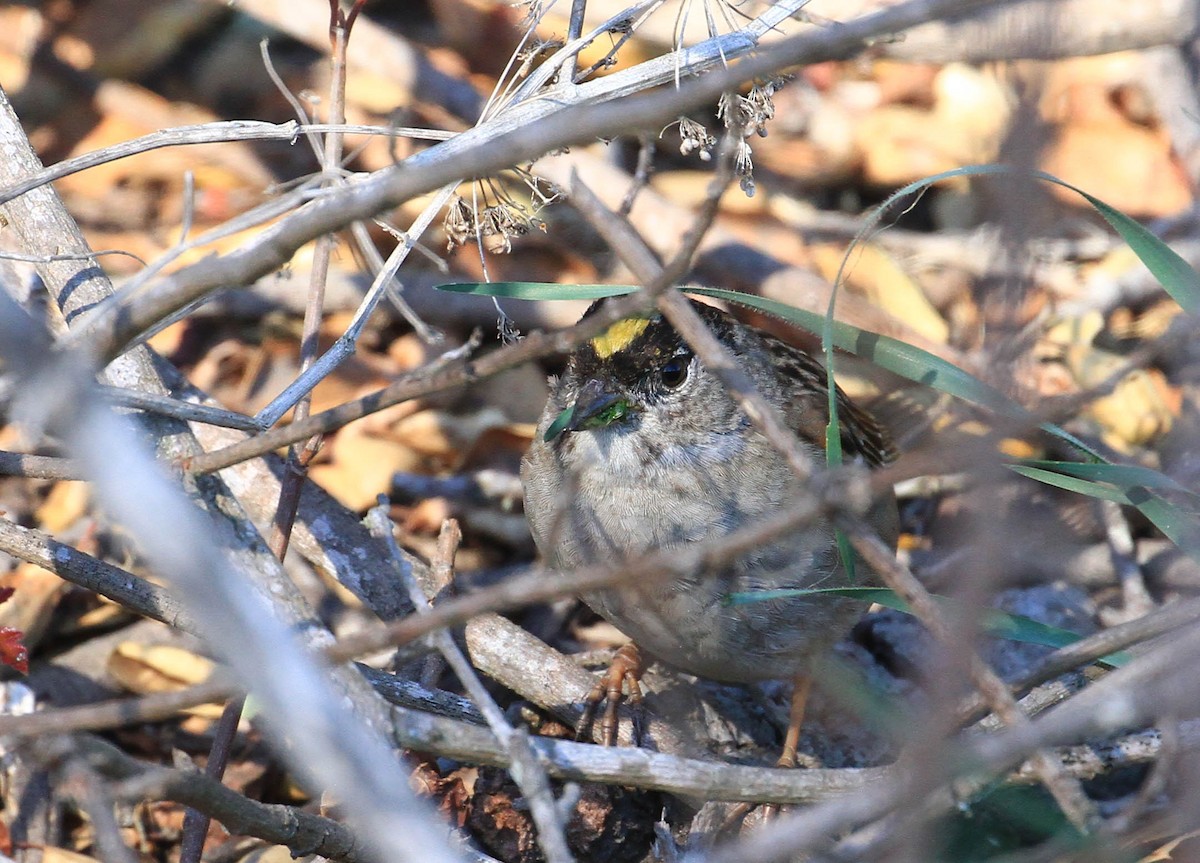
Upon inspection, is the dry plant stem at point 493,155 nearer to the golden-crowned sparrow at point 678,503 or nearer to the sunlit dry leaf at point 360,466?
the golden-crowned sparrow at point 678,503

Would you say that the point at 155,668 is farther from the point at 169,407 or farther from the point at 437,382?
the point at 437,382

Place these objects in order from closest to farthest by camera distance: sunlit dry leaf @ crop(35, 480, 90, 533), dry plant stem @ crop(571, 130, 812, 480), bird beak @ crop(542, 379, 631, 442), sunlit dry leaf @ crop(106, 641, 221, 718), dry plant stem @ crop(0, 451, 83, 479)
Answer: dry plant stem @ crop(571, 130, 812, 480)
dry plant stem @ crop(0, 451, 83, 479)
bird beak @ crop(542, 379, 631, 442)
sunlit dry leaf @ crop(106, 641, 221, 718)
sunlit dry leaf @ crop(35, 480, 90, 533)

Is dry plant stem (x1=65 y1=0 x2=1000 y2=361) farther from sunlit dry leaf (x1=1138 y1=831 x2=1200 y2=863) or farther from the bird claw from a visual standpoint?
sunlit dry leaf (x1=1138 y1=831 x2=1200 y2=863)

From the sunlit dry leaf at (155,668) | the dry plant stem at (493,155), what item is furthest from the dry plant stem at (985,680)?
the sunlit dry leaf at (155,668)

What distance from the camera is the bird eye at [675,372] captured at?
11.6 ft

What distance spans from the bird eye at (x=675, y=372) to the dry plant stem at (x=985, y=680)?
139cm

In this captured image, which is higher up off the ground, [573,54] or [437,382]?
[573,54]

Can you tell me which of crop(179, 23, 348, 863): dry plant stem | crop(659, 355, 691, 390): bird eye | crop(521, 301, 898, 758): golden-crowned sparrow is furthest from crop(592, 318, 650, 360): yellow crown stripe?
crop(179, 23, 348, 863): dry plant stem

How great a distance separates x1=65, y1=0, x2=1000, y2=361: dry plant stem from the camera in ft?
6.07

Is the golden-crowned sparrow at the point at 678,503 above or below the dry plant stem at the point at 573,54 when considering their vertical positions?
below

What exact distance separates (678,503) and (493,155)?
173 centimetres

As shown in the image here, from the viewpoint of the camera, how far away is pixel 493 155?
6.19ft

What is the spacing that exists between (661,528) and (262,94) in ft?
9.85

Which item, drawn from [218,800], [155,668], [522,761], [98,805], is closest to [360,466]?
[155,668]
